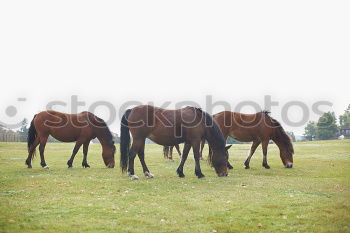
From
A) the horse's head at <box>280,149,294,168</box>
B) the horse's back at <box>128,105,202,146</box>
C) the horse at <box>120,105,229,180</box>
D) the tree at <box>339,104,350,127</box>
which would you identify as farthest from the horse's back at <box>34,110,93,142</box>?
the tree at <box>339,104,350,127</box>

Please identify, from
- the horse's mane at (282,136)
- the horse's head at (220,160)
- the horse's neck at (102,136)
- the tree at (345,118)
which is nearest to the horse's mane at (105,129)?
the horse's neck at (102,136)

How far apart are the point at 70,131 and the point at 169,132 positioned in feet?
21.6

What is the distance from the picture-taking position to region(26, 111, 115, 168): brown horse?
642 inches

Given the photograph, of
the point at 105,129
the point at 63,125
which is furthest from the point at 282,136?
the point at 63,125

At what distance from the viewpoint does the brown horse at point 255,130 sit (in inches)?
695

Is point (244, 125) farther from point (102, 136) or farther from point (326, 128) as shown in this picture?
point (326, 128)

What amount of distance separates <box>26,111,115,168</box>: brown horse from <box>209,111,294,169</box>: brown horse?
6112 millimetres

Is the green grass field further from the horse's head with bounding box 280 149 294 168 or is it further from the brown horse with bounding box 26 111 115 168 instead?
the horse's head with bounding box 280 149 294 168

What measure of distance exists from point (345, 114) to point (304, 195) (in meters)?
108

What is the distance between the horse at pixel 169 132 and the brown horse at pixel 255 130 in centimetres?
424

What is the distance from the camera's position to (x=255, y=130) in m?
17.8

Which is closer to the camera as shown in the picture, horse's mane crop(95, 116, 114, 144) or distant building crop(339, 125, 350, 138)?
horse's mane crop(95, 116, 114, 144)

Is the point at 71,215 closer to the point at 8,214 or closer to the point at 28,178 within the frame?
the point at 8,214

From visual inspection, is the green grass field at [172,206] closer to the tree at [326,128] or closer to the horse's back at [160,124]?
the horse's back at [160,124]
